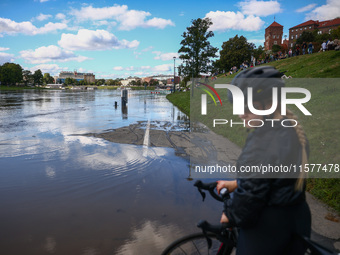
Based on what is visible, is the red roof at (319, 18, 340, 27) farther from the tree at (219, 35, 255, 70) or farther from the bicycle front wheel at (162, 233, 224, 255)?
the bicycle front wheel at (162, 233, 224, 255)

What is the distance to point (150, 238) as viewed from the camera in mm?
3426

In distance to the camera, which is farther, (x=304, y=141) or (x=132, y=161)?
(x=132, y=161)

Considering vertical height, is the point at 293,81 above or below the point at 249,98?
above

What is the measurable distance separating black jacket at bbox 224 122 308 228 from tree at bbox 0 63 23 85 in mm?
134830

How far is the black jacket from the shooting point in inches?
58.9

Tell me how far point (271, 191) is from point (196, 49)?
3815 centimetres

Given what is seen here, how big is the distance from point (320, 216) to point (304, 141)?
3.11 meters

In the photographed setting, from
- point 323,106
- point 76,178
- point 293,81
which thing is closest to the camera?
point 76,178

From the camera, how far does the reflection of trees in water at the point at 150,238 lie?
318cm

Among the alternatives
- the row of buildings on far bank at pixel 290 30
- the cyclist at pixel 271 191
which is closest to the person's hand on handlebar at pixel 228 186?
the cyclist at pixel 271 191

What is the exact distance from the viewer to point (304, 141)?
1593mm

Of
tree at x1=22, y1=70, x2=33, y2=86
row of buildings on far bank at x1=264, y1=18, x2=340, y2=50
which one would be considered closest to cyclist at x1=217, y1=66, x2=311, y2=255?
row of buildings on far bank at x1=264, y1=18, x2=340, y2=50

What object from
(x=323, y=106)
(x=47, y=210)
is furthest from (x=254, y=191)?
(x=323, y=106)

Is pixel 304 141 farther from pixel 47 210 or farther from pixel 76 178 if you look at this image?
pixel 76 178
